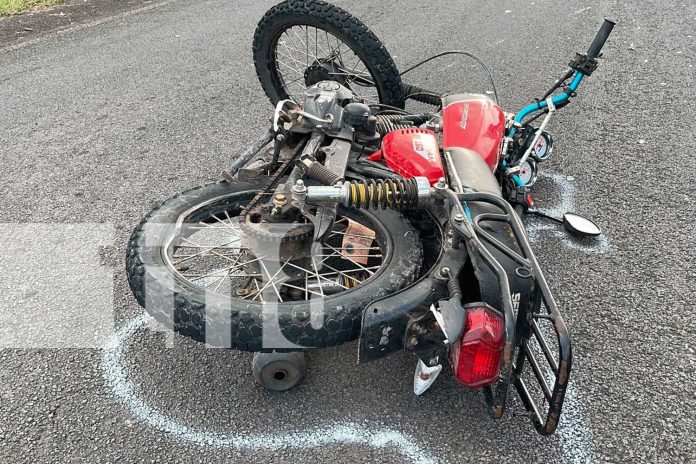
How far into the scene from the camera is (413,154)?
2.74 meters

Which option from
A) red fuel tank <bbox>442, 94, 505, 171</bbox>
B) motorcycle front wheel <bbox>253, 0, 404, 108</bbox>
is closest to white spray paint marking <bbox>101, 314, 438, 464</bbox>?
red fuel tank <bbox>442, 94, 505, 171</bbox>

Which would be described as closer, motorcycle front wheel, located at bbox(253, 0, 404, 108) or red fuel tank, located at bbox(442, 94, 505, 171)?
red fuel tank, located at bbox(442, 94, 505, 171)

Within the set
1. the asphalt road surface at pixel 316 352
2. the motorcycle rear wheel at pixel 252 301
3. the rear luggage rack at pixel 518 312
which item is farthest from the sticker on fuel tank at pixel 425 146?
the asphalt road surface at pixel 316 352

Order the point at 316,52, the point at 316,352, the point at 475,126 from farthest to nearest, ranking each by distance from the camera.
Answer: the point at 316,52
the point at 475,126
the point at 316,352

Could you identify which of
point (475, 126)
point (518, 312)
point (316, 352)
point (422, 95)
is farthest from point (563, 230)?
point (316, 352)

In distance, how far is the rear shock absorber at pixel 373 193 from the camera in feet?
7.68

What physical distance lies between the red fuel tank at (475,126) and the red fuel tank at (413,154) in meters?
0.19

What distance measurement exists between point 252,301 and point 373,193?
0.64m

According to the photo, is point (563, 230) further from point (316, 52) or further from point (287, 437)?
point (316, 52)

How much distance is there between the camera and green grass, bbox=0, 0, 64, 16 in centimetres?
739

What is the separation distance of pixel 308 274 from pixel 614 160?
2.75 metres

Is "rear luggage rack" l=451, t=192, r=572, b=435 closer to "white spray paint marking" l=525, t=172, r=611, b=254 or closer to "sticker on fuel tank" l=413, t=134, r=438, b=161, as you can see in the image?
"sticker on fuel tank" l=413, t=134, r=438, b=161

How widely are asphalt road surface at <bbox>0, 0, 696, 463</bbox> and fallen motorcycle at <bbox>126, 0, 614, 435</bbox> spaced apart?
187mm

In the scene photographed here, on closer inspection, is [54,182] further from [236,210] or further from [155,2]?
[155,2]
